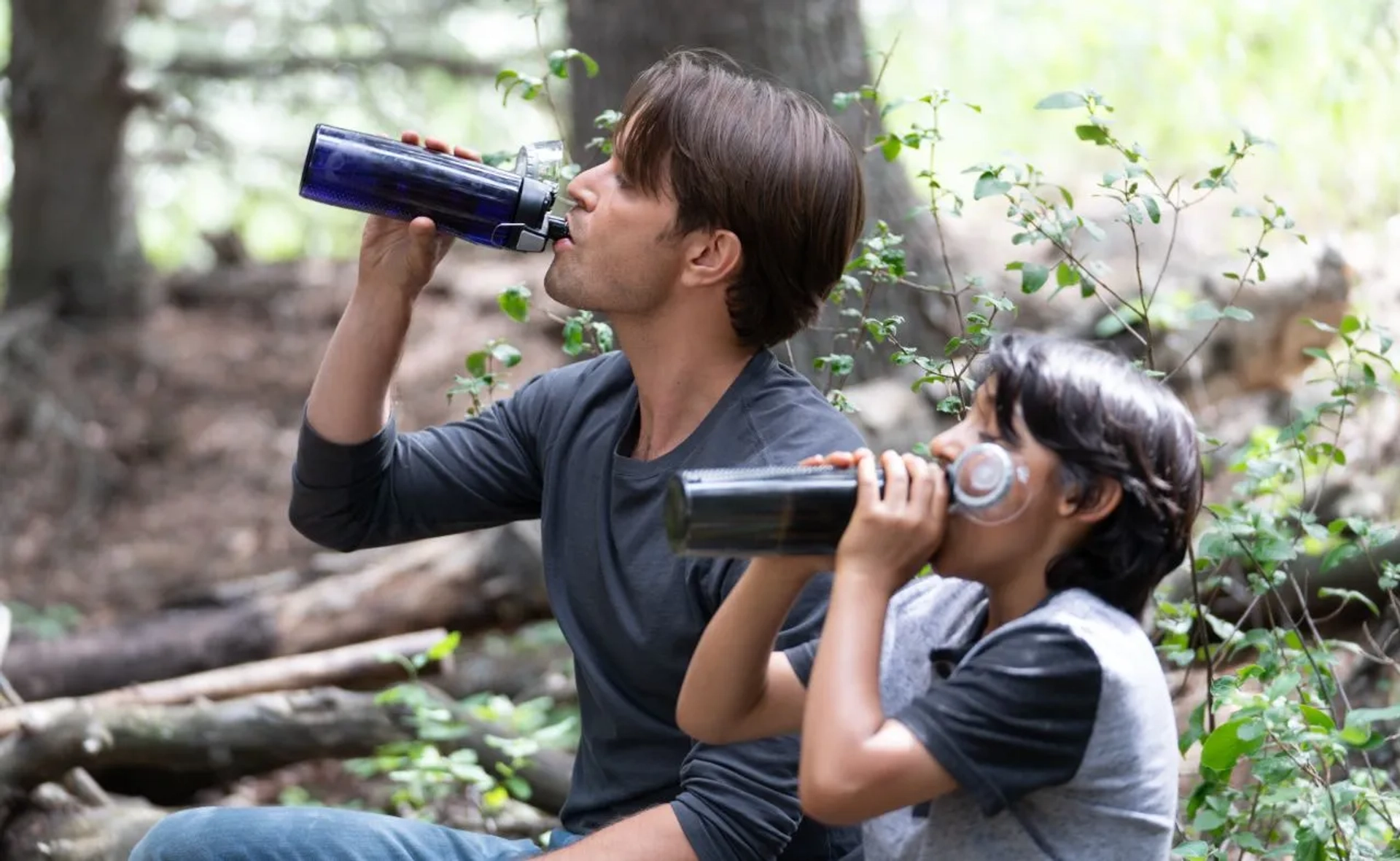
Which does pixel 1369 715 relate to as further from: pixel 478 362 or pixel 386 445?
pixel 478 362

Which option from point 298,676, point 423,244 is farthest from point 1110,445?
point 298,676

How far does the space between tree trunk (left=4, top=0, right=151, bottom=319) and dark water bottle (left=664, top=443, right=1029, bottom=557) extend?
21.6ft

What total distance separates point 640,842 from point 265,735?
6.30 feet

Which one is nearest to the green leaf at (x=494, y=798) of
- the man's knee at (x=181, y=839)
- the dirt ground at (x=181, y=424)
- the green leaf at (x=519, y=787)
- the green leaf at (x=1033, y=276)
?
the green leaf at (x=519, y=787)

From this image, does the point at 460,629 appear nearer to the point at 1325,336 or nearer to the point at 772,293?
the point at 772,293

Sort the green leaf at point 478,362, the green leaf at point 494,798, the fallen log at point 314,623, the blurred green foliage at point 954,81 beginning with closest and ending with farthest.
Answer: the green leaf at point 478,362, the green leaf at point 494,798, the fallen log at point 314,623, the blurred green foliage at point 954,81

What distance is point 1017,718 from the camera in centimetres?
175

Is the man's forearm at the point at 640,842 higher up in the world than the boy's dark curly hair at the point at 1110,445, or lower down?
lower down

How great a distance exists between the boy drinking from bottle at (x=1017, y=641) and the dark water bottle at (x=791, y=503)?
0.02 metres

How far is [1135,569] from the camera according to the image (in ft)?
6.18

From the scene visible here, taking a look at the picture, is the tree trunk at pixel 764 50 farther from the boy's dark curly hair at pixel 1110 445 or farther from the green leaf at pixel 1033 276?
the boy's dark curly hair at pixel 1110 445

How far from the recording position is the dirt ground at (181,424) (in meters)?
6.37

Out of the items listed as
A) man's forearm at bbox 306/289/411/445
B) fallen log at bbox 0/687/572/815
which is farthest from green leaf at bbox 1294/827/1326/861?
fallen log at bbox 0/687/572/815

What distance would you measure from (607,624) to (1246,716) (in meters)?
0.96
